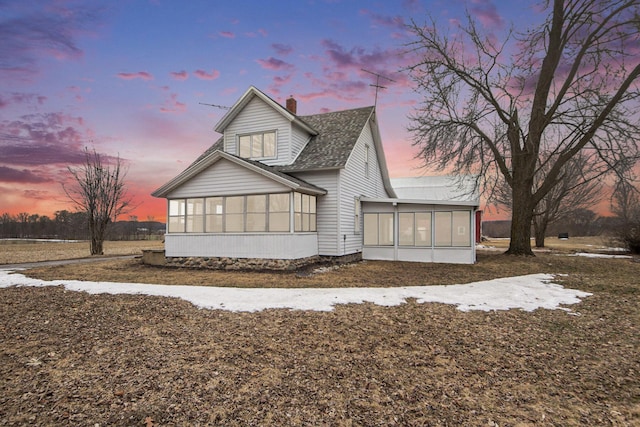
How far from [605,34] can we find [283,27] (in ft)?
46.1

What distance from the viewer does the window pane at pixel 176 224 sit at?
591 inches

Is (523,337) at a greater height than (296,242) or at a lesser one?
lesser

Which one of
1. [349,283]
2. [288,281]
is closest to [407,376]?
[349,283]

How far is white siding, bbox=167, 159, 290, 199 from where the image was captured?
531 inches

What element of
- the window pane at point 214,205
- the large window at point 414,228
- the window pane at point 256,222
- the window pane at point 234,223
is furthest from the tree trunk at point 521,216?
the window pane at point 214,205

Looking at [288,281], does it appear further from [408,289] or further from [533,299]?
[533,299]

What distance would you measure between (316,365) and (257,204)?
32.5 feet

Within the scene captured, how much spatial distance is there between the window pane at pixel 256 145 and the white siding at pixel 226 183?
2.72 m

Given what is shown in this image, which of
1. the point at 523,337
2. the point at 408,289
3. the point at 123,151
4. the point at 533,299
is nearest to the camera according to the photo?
the point at 523,337

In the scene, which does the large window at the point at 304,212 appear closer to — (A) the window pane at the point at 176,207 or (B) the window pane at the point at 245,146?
(B) the window pane at the point at 245,146

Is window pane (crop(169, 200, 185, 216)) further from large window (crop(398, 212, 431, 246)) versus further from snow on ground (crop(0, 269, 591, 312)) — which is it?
large window (crop(398, 212, 431, 246))

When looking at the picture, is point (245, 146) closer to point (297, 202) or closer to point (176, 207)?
point (176, 207)

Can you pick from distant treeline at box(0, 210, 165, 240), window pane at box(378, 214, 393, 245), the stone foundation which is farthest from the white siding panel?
distant treeline at box(0, 210, 165, 240)

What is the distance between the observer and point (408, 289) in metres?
9.15
